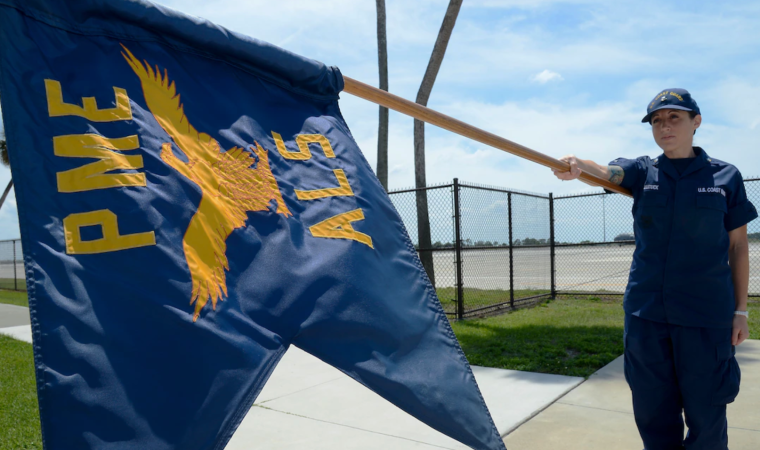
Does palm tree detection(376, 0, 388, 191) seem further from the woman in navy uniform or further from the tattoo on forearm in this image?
the woman in navy uniform

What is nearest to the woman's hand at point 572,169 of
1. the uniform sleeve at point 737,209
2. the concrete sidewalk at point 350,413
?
the uniform sleeve at point 737,209

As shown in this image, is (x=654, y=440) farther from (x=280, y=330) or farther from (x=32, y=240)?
(x=32, y=240)

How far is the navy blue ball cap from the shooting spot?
2773mm

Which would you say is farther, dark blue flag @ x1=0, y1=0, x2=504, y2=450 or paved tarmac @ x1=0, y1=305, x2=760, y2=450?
paved tarmac @ x1=0, y1=305, x2=760, y2=450

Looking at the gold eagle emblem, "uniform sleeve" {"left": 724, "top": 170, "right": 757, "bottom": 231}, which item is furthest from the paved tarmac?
the gold eagle emblem

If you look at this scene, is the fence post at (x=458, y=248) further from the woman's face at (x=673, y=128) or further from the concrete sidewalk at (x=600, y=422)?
the woman's face at (x=673, y=128)

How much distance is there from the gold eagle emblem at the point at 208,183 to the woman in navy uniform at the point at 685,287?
1781mm

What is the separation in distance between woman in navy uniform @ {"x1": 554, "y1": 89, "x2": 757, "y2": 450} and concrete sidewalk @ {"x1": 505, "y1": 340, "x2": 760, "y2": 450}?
3.13ft

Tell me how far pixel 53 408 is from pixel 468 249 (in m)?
8.78

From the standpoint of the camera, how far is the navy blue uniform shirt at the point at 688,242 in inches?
109

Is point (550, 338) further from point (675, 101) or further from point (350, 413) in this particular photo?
point (675, 101)

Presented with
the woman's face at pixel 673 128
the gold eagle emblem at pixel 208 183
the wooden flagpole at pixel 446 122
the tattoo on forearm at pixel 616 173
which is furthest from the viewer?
the tattoo on forearm at pixel 616 173

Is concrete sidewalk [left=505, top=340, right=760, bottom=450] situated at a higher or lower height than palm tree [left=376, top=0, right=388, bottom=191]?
lower

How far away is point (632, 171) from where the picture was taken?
10.2ft
